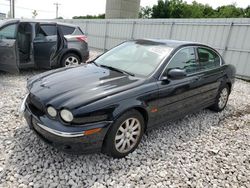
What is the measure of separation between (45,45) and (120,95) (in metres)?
4.61

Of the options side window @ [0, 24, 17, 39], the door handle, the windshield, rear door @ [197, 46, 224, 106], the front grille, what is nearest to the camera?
the front grille

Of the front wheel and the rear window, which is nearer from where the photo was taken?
the front wheel

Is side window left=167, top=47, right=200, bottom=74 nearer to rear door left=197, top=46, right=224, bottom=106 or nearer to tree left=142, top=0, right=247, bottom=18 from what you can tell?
rear door left=197, top=46, right=224, bottom=106

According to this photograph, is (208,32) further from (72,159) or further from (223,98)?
(72,159)

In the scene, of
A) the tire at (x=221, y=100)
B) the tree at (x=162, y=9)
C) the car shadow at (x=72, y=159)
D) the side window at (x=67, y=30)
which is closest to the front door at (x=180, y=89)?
the car shadow at (x=72, y=159)

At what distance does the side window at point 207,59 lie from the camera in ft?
13.1

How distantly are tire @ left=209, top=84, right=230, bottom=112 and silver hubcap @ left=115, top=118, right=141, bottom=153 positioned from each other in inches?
95.3

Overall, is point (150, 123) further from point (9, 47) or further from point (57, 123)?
point (9, 47)

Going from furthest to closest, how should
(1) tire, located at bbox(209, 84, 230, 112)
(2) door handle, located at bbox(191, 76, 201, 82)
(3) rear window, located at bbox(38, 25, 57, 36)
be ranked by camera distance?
(3) rear window, located at bbox(38, 25, 57, 36), (1) tire, located at bbox(209, 84, 230, 112), (2) door handle, located at bbox(191, 76, 201, 82)

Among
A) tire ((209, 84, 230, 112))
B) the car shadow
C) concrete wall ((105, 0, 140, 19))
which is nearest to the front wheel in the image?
tire ((209, 84, 230, 112))

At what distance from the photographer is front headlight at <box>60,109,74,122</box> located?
2.33m

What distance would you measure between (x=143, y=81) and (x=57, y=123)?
1.22 meters

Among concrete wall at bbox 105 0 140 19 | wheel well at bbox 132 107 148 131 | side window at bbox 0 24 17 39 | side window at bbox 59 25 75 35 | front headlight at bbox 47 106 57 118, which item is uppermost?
concrete wall at bbox 105 0 140 19

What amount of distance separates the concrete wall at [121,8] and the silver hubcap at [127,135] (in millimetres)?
27194
